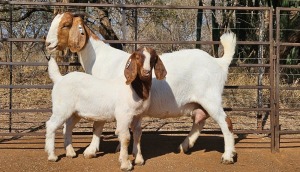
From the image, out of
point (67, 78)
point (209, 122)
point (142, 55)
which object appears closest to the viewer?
point (142, 55)

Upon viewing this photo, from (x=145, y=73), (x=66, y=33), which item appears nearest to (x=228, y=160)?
(x=145, y=73)

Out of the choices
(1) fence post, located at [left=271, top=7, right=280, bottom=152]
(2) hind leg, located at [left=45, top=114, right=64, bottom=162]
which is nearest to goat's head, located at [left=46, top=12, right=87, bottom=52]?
(2) hind leg, located at [left=45, top=114, right=64, bottom=162]

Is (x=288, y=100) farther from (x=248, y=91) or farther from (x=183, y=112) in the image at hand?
(x=183, y=112)

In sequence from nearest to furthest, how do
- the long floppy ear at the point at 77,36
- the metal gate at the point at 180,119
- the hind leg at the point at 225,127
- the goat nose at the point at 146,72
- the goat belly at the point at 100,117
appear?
the goat nose at the point at 146,72
the goat belly at the point at 100,117
the hind leg at the point at 225,127
the long floppy ear at the point at 77,36
the metal gate at the point at 180,119

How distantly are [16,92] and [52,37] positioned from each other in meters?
6.27

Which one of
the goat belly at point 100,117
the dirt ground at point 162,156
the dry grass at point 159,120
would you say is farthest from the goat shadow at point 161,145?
the dry grass at point 159,120

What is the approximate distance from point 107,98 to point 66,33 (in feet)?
4.26

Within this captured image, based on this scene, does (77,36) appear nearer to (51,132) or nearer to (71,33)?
(71,33)

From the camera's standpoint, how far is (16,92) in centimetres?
1202

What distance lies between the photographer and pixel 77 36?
20.9 ft

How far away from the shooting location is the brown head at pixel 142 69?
5.22 metres

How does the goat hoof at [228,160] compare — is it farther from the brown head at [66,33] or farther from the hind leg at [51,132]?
the brown head at [66,33]

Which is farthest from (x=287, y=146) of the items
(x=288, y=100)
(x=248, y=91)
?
(x=248, y=91)

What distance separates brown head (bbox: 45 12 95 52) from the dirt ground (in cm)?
158
